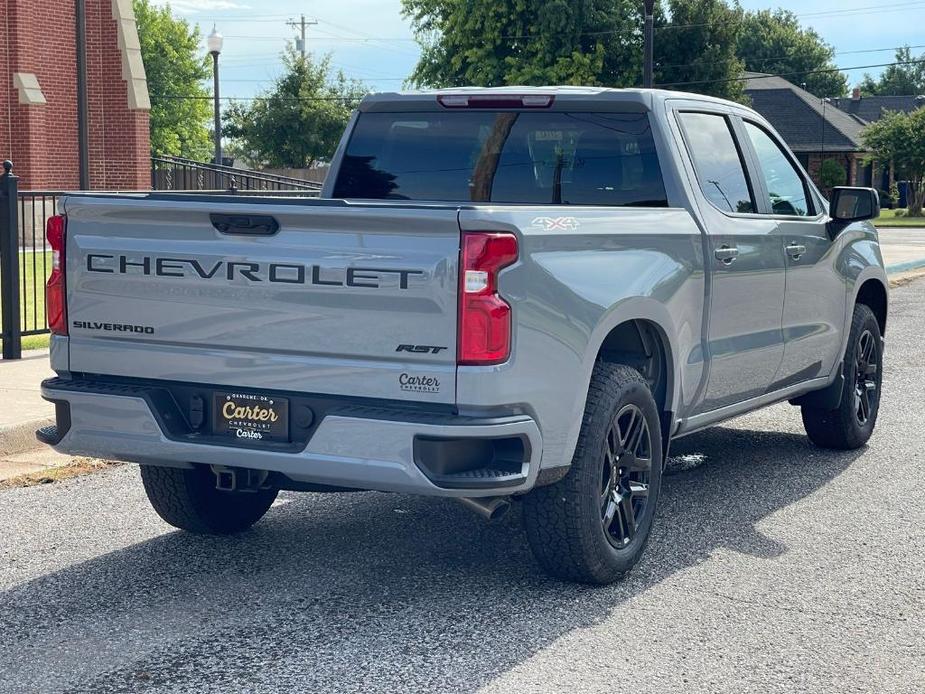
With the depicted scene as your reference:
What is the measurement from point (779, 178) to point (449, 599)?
11.2 feet

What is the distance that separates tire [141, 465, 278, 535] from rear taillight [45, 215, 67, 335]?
86 centimetres

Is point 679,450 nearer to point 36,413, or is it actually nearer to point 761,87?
point 36,413

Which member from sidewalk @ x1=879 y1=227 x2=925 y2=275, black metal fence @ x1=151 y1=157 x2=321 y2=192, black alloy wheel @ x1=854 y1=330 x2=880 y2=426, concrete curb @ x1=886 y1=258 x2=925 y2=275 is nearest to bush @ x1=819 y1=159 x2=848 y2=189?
sidewalk @ x1=879 y1=227 x2=925 y2=275

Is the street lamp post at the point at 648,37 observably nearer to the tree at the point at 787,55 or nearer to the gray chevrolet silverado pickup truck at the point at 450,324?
the gray chevrolet silverado pickup truck at the point at 450,324

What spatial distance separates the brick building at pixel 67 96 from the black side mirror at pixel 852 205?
2274cm

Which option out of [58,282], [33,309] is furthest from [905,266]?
[58,282]

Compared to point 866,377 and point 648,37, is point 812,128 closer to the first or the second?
point 648,37

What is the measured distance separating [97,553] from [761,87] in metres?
75.9

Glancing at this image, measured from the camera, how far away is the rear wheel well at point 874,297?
8.70m

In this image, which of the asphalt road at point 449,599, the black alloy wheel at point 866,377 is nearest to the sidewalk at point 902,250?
the black alloy wheel at point 866,377

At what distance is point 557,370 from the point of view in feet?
16.7

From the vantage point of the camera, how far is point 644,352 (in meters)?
6.09

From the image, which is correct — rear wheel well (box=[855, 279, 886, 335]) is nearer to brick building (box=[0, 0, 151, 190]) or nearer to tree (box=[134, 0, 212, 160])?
brick building (box=[0, 0, 151, 190])

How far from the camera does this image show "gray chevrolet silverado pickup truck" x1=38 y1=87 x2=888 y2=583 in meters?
4.82
